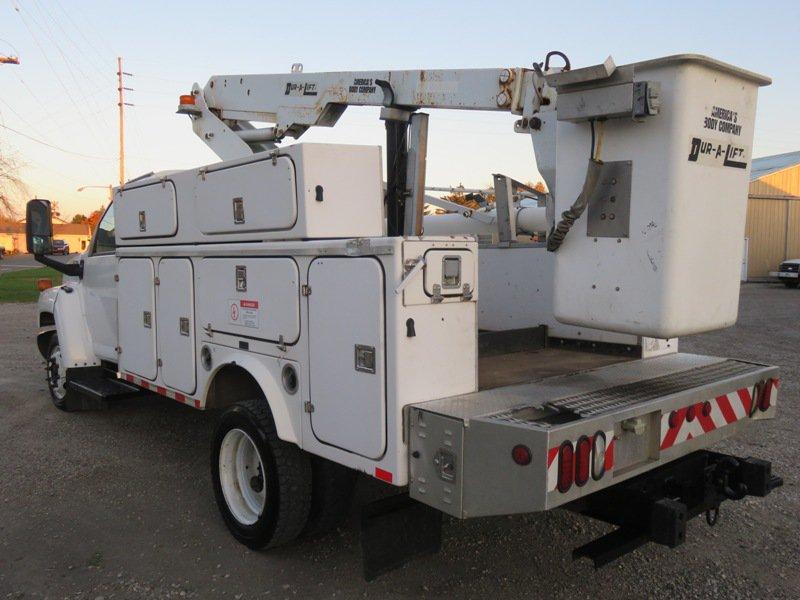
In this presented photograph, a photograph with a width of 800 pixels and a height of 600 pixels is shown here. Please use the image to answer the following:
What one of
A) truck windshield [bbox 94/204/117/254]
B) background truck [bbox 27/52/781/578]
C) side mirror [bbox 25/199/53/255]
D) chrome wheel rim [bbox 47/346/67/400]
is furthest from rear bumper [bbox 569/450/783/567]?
chrome wheel rim [bbox 47/346/67/400]

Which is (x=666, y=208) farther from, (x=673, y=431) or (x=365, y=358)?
(x=365, y=358)

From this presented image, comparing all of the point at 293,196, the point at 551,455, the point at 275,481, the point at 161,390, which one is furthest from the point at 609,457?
the point at 161,390

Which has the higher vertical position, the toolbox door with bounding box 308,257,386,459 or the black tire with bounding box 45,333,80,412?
the toolbox door with bounding box 308,257,386,459

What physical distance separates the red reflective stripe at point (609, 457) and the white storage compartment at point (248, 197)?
182 centimetres

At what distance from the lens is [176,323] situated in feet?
14.9

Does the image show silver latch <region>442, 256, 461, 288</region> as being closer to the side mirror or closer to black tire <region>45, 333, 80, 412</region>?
the side mirror

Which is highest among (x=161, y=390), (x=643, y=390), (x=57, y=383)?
(x=643, y=390)

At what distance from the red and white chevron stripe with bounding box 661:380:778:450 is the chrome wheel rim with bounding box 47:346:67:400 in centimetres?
561

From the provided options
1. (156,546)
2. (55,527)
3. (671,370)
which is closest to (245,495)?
(156,546)

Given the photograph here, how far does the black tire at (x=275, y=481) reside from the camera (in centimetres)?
354

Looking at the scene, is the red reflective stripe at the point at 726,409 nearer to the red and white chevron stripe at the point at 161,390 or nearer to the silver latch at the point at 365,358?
the silver latch at the point at 365,358

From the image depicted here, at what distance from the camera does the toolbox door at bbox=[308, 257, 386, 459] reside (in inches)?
115

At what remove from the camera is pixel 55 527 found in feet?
14.0

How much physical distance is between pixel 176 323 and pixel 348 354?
1.90 m
